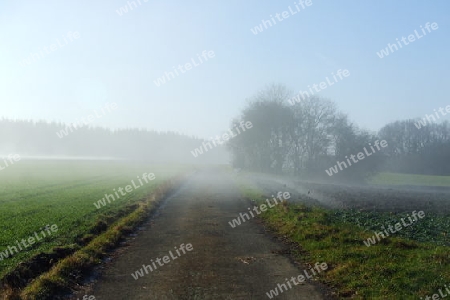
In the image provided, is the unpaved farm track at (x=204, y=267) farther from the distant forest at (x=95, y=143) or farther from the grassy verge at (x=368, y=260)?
the distant forest at (x=95, y=143)

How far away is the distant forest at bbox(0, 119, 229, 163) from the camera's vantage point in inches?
5640

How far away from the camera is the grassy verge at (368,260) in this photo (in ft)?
24.3

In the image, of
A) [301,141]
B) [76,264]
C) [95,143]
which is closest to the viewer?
[76,264]

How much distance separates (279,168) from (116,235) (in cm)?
5287

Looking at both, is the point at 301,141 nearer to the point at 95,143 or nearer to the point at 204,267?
the point at 204,267

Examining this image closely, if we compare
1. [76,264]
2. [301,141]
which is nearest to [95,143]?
[301,141]

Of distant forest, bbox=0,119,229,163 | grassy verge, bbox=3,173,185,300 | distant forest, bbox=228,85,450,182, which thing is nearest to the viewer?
grassy verge, bbox=3,173,185,300

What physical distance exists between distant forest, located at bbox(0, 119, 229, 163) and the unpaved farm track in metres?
115

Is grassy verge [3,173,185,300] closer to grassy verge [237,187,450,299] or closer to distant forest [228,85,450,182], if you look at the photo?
grassy verge [237,187,450,299]

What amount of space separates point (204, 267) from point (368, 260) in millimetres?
4286

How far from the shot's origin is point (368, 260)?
30.7 feet

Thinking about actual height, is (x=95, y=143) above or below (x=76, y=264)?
above

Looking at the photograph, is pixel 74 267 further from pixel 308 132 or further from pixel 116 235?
pixel 308 132

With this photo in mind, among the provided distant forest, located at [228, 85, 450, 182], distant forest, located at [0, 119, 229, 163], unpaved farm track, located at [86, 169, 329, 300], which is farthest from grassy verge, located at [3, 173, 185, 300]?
distant forest, located at [0, 119, 229, 163]
